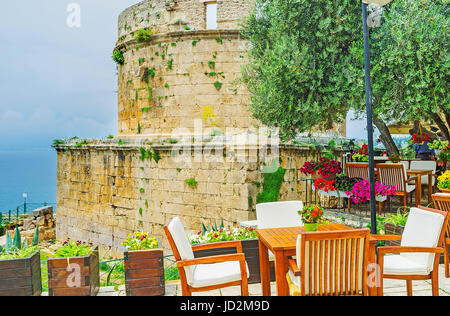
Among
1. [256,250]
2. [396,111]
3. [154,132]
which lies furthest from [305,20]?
[154,132]

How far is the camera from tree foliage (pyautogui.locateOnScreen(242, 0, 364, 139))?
6.81m

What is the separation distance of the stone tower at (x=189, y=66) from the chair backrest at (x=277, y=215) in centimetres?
718

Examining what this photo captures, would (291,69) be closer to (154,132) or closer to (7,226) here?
(154,132)

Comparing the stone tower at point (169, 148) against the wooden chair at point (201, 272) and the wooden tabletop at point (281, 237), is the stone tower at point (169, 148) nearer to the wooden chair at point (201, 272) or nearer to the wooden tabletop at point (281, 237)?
the wooden tabletop at point (281, 237)

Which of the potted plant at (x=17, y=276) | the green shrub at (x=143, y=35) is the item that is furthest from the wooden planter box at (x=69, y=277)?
the green shrub at (x=143, y=35)

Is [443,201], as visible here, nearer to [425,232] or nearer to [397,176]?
[425,232]

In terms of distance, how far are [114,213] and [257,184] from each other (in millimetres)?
4717

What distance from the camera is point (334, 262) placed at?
2.47 meters

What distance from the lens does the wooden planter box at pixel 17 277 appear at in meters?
3.12

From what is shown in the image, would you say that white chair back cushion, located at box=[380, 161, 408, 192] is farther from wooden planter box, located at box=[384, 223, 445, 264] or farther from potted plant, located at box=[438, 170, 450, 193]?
wooden planter box, located at box=[384, 223, 445, 264]

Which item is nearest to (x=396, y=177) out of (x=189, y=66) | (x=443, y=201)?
(x=443, y=201)

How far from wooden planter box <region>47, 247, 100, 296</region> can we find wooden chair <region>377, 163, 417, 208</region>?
5.62 m

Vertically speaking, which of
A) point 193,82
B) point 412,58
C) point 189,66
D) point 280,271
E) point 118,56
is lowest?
point 280,271

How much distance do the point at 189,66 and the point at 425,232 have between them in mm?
9425
